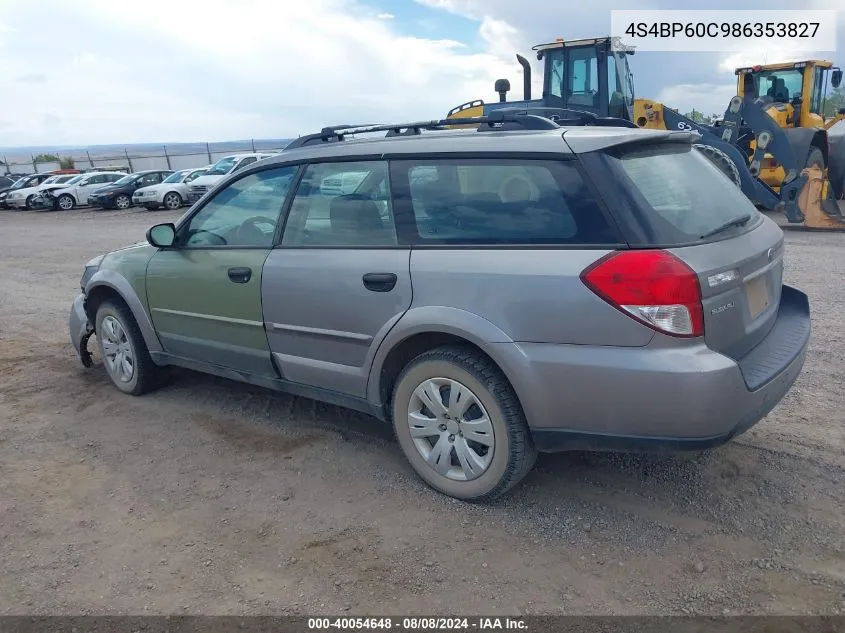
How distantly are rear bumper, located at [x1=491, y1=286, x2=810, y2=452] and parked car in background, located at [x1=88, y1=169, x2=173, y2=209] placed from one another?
2554 centimetres

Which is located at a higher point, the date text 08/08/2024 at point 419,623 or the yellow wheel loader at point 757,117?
the yellow wheel loader at point 757,117

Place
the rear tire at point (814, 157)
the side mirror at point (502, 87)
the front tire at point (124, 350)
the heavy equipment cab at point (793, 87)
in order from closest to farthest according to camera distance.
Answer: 1. the front tire at point (124, 350)
2. the rear tire at point (814, 157)
3. the heavy equipment cab at point (793, 87)
4. the side mirror at point (502, 87)

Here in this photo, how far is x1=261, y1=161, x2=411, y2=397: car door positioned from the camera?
3506 millimetres

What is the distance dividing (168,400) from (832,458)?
420 centimetres

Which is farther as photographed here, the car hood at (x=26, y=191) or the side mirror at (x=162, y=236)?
the car hood at (x=26, y=191)

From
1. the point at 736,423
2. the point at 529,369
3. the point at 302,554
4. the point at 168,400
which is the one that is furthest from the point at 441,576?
the point at 168,400

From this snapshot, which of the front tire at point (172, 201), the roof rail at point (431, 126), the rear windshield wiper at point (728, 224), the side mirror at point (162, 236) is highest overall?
the roof rail at point (431, 126)

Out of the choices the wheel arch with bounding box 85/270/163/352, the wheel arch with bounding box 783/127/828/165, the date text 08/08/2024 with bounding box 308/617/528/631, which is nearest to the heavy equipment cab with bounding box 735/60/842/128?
the wheel arch with bounding box 783/127/828/165

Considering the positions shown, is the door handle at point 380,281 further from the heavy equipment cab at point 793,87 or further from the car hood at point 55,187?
the car hood at point 55,187

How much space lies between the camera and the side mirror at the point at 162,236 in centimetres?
453

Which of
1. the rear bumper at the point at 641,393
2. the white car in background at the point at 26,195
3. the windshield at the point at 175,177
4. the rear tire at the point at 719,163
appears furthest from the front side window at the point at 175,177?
the rear bumper at the point at 641,393

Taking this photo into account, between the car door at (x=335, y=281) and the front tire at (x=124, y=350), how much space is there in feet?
4.89

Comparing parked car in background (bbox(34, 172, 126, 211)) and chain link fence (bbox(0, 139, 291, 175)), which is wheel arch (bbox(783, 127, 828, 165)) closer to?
parked car in background (bbox(34, 172, 126, 211))

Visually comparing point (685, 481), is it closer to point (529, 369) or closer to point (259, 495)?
point (529, 369)
